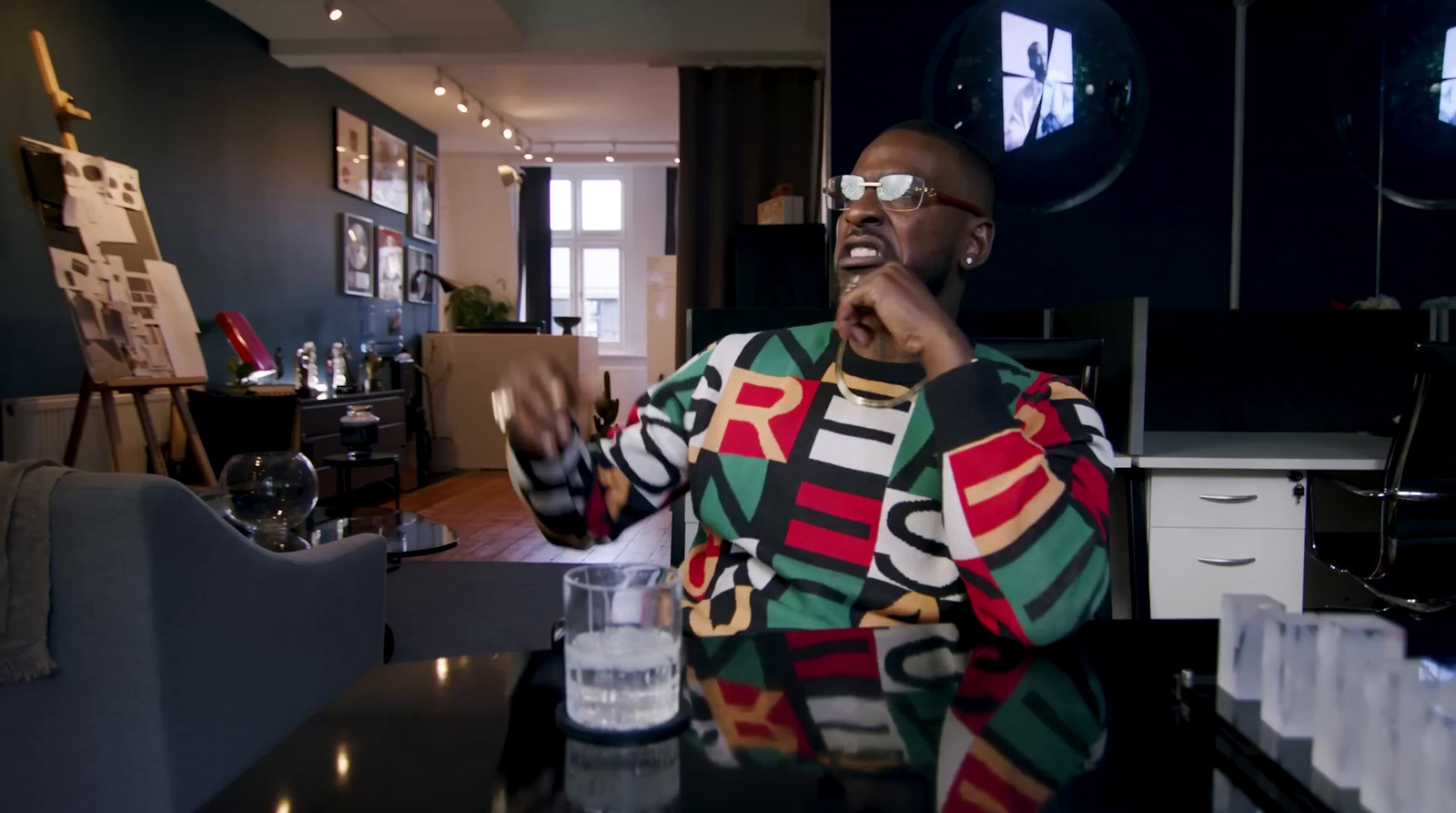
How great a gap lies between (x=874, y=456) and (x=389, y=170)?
6991 mm

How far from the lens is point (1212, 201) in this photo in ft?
10.4

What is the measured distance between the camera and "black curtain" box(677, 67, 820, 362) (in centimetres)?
588

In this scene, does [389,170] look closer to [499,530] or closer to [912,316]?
[499,530]

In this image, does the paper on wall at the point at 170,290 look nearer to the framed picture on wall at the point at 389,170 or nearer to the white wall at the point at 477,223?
the framed picture on wall at the point at 389,170

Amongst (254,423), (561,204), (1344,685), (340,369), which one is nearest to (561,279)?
(561,204)

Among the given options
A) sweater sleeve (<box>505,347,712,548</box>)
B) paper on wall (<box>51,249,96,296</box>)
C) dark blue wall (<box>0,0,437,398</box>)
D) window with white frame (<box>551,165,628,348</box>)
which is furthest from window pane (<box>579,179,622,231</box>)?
sweater sleeve (<box>505,347,712,548</box>)

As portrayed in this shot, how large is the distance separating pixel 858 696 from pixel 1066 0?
2679 mm

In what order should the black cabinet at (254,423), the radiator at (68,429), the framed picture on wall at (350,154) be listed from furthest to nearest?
the framed picture on wall at (350,154), the black cabinet at (254,423), the radiator at (68,429)

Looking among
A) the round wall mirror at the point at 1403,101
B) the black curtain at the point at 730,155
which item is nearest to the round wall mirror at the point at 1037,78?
the round wall mirror at the point at 1403,101

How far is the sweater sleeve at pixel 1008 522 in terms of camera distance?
827mm

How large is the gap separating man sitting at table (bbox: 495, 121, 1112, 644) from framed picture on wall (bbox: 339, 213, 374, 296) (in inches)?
234

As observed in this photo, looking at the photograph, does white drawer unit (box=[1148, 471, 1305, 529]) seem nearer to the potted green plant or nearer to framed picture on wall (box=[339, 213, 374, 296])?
framed picture on wall (box=[339, 213, 374, 296])

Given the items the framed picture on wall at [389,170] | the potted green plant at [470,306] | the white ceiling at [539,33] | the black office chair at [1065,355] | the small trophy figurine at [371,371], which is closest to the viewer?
the black office chair at [1065,355]

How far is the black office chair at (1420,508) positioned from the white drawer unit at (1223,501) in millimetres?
108
